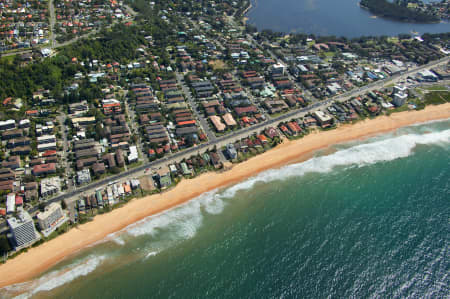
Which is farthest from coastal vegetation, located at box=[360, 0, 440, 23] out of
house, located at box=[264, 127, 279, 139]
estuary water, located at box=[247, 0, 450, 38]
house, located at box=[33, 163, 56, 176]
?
house, located at box=[33, 163, 56, 176]

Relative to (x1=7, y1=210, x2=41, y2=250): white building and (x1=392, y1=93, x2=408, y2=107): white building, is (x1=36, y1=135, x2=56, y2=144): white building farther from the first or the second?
(x1=392, y1=93, x2=408, y2=107): white building

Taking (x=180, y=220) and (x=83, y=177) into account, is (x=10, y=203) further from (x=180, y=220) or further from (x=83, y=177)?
(x=180, y=220)

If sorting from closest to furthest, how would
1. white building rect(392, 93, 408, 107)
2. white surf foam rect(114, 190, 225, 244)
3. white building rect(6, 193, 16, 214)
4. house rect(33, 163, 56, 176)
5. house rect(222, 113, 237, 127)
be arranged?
white building rect(6, 193, 16, 214), white surf foam rect(114, 190, 225, 244), house rect(33, 163, 56, 176), house rect(222, 113, 237, 127), white building rect(392, 93, 408, 107)

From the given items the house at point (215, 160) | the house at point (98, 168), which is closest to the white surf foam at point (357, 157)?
the house at point (215, 160)

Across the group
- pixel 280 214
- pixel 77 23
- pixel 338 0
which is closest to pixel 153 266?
pixel 280 214

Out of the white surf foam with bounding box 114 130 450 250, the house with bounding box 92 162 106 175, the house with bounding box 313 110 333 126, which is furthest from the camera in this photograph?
the house with bounding box 313 110 333 126

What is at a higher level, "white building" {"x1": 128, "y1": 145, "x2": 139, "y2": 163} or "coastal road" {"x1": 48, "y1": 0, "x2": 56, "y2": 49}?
"coastal road" {"x1": 48, "y1": 0, "x2": 56, "y2": 49}

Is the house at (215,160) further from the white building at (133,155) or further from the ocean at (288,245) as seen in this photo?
the white building at (133,155)
